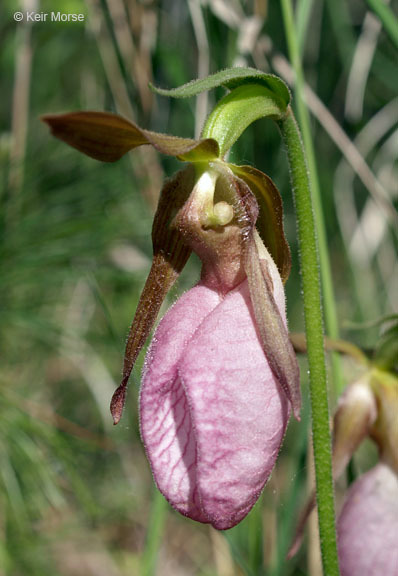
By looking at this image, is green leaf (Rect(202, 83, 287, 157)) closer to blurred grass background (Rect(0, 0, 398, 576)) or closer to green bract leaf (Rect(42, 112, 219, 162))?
green bract leaf (Rect(42, 112, 219, 162))

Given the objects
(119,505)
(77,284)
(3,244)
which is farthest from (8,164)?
(119,505)

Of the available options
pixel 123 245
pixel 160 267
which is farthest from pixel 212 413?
pixel 123 245

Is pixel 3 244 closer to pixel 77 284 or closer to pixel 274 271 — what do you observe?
pixel 77 284

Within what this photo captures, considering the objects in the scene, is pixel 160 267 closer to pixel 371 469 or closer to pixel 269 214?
pixel 269 214

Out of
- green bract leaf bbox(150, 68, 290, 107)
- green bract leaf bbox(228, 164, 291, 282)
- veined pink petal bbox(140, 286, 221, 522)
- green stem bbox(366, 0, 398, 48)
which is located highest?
green stem bbox(366, 0, 398, 48)

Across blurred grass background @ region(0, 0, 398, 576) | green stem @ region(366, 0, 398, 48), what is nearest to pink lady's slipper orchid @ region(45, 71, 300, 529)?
green stem @ region(366, 0, 398, 48)

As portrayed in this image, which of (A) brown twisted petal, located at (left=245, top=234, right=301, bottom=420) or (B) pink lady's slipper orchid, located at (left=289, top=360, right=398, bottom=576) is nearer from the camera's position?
(A) brown twisted petal, located at (left=245, top=234, right=301, bottom=420)

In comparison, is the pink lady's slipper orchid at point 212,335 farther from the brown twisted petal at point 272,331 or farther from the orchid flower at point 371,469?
the orchid flower at point 371,469
